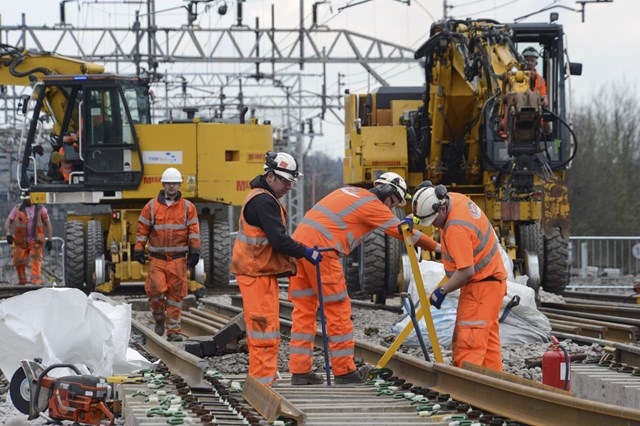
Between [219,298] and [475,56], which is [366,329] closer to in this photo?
[475,56]

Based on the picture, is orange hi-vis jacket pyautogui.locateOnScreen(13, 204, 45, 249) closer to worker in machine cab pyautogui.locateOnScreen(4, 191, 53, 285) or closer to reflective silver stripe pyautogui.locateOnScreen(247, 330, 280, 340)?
worker in machine cab pyautogui.locateOnScreen(4, 191, 53, 285)

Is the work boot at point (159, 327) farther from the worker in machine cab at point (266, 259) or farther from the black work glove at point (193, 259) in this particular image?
the worker in machine cab at point (266, 259)

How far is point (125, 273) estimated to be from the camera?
19969mm

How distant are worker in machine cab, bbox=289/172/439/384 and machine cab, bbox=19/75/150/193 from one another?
11.8m

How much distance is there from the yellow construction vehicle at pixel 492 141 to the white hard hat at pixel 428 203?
499 centimetres

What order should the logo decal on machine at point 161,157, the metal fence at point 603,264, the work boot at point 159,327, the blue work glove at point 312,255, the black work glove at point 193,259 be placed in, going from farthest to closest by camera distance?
the metal fence at point 603,264, the logo decal on machine at point 161,157, the work boot at point 159,327, the black work glove at point 193,259, the blue work glove at point 312,255

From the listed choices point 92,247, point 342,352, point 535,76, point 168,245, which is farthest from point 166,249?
point 92,247

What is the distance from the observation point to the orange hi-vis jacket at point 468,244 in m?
9.12

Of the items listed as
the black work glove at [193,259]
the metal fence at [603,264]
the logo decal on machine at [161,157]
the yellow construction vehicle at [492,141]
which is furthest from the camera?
the metal fence at [603,264]

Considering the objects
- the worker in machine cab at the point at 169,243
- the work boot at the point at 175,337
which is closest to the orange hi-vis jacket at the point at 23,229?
the worker in machine cab at the point at 169,243

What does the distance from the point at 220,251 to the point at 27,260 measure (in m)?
6.40

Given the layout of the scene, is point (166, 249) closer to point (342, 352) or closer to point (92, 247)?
point (342, 352)

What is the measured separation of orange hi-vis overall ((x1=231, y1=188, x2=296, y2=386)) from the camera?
29.8ft

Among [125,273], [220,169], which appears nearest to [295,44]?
[220,169]
